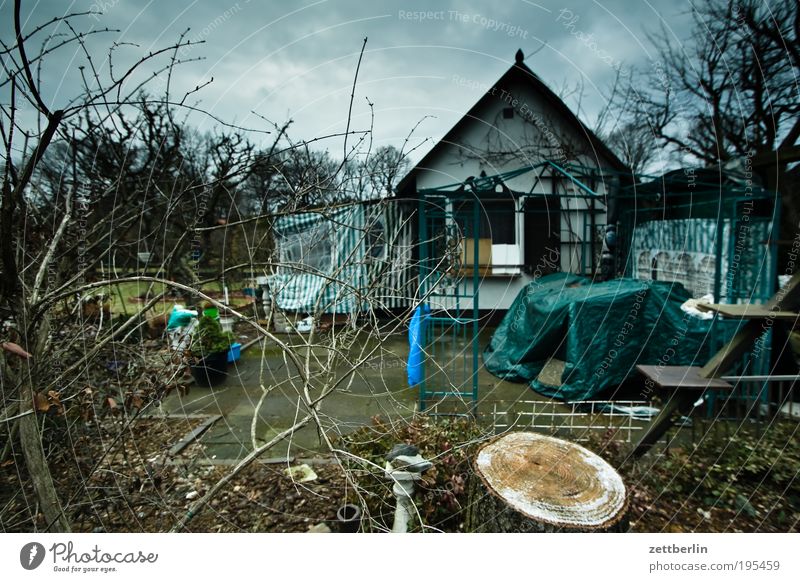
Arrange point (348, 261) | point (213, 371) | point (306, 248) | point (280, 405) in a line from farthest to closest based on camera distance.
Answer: point (213, 371), point (280, 405), point (306, 248), point (348, 261)

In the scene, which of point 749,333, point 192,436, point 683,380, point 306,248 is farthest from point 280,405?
point 749,333

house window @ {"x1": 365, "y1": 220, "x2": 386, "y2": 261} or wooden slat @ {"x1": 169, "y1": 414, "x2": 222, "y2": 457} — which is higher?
house window @ {"x1": 365, "y1": 220, "x2": 386, "y2": 261}

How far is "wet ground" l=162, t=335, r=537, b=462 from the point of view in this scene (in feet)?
8.79

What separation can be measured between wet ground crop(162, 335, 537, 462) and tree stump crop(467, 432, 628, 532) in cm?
81

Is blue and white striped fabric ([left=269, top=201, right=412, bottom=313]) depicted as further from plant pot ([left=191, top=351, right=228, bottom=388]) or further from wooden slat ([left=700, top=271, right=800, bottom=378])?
wooden slat ([left=700, top=271, right=800, bottom=378])

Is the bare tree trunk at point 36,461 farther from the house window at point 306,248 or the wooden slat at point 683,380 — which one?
the wooden slat at point 683,380

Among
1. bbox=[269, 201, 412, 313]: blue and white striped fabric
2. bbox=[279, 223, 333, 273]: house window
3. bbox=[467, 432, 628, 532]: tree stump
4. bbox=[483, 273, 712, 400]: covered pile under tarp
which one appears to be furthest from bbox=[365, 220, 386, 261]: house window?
bbox=[483, 273, 712, 400]: covered pile under tarp

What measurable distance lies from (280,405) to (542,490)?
98.7 inches

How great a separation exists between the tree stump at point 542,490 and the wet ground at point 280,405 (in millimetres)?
814

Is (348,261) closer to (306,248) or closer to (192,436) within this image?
(306,248)

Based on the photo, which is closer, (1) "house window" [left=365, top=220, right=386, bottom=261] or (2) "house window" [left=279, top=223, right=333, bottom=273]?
(2) "house window" [left=279, top=223, right=333, bottom=273]

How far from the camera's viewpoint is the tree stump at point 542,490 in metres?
1.37

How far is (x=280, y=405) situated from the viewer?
11.2 ft
